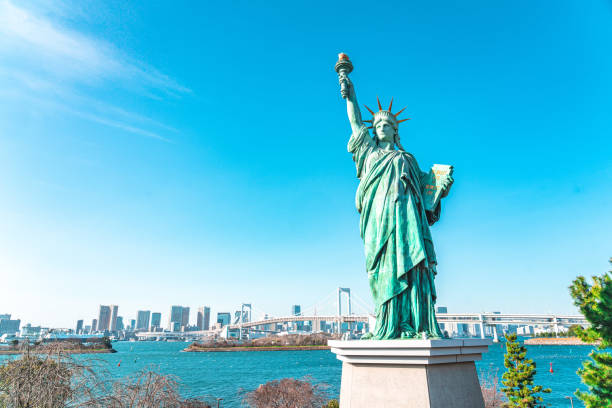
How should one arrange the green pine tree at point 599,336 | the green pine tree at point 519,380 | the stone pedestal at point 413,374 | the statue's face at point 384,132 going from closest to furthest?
1. the stone pedestal at point 413,374
2. the green pine tree at point 599,336
3. the statue's face at point 384,132
4. the green pine tree at point 519,380

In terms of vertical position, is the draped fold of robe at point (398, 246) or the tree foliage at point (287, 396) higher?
the draped fold of robe at point (398, 246)

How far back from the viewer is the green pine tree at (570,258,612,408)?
20.2 ft

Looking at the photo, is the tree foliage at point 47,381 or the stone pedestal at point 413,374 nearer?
the stone pedestal at point 413,374

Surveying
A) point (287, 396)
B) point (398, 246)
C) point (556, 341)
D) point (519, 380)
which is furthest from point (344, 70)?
point (556, 341)

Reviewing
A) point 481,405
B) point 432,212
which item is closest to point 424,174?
point 432,212

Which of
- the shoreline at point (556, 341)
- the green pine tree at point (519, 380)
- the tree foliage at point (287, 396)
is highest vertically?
the green pine tree at point (519, 380)

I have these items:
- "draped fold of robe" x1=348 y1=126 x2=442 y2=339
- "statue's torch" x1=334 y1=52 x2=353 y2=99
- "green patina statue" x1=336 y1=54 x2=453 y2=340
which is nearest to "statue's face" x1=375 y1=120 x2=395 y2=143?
"green patina statue" x1=336 y1=54 x2=453 y2=340

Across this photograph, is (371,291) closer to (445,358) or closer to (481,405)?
(445,358)

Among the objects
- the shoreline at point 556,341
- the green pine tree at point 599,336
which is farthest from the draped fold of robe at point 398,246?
the shoreline at point 556,341

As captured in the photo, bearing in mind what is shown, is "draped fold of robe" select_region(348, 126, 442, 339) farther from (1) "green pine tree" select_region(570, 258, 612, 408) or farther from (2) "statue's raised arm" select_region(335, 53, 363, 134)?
(1) "green pine tree" select_region(570, 258, 612, 408)

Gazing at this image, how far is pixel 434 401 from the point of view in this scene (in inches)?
164

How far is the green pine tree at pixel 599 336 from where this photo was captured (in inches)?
243

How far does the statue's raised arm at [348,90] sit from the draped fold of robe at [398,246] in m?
0.84

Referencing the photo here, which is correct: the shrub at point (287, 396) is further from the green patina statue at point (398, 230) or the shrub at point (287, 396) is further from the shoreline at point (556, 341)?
the shoreline at point (556, 341)
